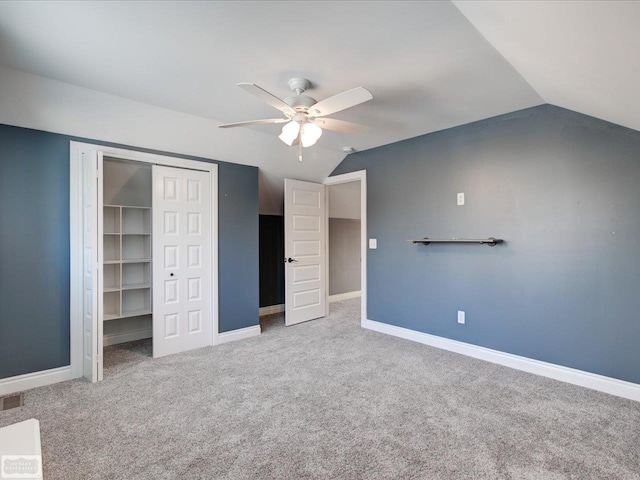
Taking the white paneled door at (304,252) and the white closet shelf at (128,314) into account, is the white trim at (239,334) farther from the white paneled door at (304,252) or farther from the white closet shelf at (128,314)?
the white closet shelf at (128,314)

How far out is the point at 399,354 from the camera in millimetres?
3486

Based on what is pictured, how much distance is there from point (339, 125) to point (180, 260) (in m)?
2.30

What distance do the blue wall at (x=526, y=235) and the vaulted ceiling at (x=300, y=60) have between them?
0.96 ft

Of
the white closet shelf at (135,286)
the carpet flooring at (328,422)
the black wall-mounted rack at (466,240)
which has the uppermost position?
the black wall-mounted rack at (466,240)

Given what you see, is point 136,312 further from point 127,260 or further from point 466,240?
point 466,240

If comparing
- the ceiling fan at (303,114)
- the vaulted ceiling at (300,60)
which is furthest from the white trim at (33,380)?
the ceiling fan at (303,114)

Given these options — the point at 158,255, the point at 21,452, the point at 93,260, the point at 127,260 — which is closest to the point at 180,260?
the point at 158,255

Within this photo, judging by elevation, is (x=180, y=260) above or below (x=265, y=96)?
below

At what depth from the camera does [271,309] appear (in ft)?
17.8

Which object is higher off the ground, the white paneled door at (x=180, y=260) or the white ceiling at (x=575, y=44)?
the white ceiling at (x=575, y=44)

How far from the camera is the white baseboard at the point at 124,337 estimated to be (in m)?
3.93

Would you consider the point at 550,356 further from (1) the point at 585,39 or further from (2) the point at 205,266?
(2) the point at 205,266

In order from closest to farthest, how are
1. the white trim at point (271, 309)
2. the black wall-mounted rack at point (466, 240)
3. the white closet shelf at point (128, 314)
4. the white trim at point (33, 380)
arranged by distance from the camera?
the white trim at point (33, 380)
the black wall-mounted rack at point (466, 240)
the white closet shelf at point (128, 314)
the white trim at point (271, 309)

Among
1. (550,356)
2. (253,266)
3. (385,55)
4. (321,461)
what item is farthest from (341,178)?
(321,461)
